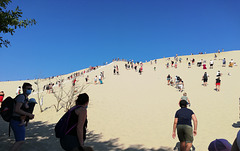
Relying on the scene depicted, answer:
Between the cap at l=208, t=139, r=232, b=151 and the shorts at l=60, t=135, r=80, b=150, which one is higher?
the cap at l=208, t=139, r=232, b=151

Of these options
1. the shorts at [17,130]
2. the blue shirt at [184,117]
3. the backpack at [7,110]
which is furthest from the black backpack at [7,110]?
the blue shirt at [184,117]

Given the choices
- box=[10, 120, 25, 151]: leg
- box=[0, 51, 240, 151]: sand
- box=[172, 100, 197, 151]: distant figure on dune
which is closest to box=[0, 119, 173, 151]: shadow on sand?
box=[0, 51, 240, 151]: sand

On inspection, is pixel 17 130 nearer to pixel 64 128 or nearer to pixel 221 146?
pixel 64 128

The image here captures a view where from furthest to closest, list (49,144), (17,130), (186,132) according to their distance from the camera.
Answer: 1. (49,144)
2. (186,132)
3. (17,130)

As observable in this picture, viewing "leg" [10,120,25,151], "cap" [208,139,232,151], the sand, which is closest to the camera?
"cap" [208,139,232,151]

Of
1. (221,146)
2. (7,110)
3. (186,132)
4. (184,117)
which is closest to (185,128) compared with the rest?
(186,132)

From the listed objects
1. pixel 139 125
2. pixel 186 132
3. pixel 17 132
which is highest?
pixel 17 132

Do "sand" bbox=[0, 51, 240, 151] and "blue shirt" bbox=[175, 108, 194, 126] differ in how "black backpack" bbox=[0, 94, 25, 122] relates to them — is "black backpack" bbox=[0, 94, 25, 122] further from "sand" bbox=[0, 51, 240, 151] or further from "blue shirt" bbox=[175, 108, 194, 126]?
"blue shirt" bbox=[175, 108, 194, 126]

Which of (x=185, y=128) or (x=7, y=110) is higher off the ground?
(x=7, y=110)

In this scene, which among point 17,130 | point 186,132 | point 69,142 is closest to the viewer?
point 69,142

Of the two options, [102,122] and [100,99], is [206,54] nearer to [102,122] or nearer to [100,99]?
[100,99]

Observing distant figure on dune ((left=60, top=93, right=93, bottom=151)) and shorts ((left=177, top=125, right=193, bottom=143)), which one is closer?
distant figure on dune ((left=60, top=93, right=93, bottom=151))

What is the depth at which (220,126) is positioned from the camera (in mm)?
8250

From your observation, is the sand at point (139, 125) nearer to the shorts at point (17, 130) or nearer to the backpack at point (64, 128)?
the shorts at point (17, 130)
